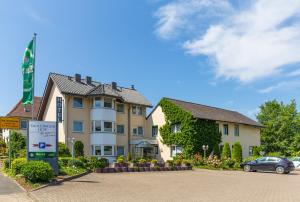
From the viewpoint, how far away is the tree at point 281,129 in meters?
61.1

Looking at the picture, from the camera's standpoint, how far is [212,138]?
40750 mm

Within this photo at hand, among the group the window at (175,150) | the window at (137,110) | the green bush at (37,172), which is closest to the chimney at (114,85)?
the window at (137,110)

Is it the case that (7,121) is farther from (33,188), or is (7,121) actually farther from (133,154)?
(133,154)

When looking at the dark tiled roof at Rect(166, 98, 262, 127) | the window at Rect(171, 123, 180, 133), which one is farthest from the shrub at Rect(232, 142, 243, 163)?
the window at Rect(171, 123, 180, 133)

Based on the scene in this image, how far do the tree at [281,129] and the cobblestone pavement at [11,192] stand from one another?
51498mm

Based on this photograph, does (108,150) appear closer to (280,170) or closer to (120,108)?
(120,108)

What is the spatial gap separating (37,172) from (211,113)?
99.8 ft

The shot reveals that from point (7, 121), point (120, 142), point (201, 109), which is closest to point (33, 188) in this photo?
point (7, 121)

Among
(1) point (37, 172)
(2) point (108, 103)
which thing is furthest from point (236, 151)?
(1) point (37, 172)

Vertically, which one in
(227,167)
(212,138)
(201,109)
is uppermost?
(201,109)

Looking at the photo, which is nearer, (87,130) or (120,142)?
(87,130)

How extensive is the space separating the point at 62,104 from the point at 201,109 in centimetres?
1711

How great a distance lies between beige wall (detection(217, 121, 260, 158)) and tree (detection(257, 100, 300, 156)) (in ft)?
43.8

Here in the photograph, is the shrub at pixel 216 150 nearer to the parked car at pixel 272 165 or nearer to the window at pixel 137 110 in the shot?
the parked car at pixel 272 165
